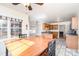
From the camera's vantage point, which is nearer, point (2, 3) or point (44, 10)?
point (2, 3)

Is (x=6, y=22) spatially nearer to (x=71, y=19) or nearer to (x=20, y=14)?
(x=20, y=14)

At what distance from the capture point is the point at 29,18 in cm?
125

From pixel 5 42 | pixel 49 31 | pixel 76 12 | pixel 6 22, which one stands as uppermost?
pixel 76 12

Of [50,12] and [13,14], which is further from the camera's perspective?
[50,12]

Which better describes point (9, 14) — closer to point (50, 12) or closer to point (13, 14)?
point (13, 14)

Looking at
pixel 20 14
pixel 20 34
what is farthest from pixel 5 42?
pixel 20 14

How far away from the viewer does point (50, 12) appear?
125 centimetres

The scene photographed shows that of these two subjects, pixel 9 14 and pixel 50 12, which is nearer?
pixel 9 14

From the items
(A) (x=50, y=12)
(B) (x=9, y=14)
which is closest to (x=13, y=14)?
(B) (x=9, y=14)

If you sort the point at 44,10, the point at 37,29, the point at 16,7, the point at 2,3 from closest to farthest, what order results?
the point at 2,3, the point at 16,7, the point at 44,10, the point at 37,29

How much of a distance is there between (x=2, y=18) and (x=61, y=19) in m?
0.71

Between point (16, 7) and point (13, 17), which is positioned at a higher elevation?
point (16, 7)

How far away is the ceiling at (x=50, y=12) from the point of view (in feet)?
3.73

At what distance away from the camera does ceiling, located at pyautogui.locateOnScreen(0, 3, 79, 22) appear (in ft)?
3.73
